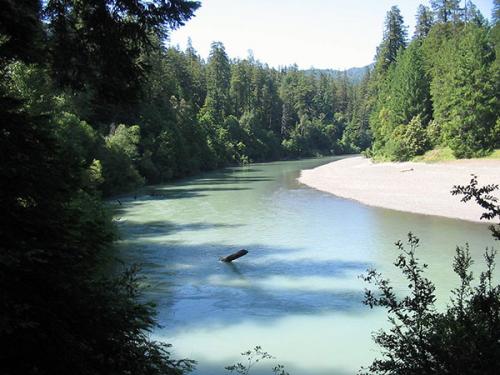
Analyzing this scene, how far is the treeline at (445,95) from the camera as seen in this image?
43.7m

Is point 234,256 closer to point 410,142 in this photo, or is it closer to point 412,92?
point 410,142

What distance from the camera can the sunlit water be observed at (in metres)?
10.3

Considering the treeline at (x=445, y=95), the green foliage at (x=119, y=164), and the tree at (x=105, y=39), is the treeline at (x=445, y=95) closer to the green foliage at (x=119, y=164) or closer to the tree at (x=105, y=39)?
the green foliage at (x=119, y=164)

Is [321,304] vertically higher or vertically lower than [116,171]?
lower

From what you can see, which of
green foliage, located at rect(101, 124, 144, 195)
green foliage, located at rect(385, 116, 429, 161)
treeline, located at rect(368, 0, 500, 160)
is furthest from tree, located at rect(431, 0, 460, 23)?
green foliage, located at rect(101, 124, 144, 195)

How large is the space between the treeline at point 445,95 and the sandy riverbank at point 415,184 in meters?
3.83

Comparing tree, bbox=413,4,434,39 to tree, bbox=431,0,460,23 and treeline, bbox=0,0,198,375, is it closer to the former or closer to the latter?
tree, bbox=431,0,460,23

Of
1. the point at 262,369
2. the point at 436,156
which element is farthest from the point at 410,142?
the point at 262,369

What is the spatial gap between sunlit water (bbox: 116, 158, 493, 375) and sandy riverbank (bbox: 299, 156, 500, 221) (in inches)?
74.2

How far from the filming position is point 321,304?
12703 millimetres

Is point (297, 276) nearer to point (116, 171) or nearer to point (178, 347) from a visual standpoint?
point (178, 347)

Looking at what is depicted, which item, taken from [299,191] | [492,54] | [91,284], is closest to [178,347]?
[91,284]

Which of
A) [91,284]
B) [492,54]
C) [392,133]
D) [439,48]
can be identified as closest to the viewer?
[91,284]

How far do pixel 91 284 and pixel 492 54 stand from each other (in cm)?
5317
